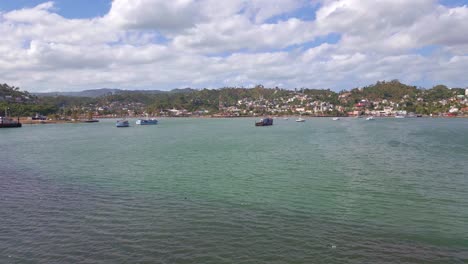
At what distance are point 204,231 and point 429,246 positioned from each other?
6.92 metres

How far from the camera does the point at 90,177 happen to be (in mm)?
24125

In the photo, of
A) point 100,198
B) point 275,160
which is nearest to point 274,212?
point 100,198

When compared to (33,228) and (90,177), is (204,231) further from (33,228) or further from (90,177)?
(90,177)

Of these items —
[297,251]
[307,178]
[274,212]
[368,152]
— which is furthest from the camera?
[368,152]

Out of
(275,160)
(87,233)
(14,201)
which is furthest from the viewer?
(275,160)

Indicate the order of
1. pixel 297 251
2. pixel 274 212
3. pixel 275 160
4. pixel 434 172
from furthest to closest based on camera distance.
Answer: pixel 275 160 < pixel 434 172 < pixel 274 212 < pixel 297 251

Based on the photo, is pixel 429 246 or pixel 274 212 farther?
pixel 274 212

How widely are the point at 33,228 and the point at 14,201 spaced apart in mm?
4950

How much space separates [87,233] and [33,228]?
7.31ft

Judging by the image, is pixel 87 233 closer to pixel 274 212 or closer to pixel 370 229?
pixel 274 212

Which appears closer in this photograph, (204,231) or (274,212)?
(204,231)

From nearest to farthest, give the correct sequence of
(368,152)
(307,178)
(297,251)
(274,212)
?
1. (297,251)
2. (274,212)
3. (307,178)
4. (368,152)

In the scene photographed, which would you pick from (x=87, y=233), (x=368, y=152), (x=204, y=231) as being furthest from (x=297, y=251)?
(x=368, y=152)

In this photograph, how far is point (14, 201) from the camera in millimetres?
17438
